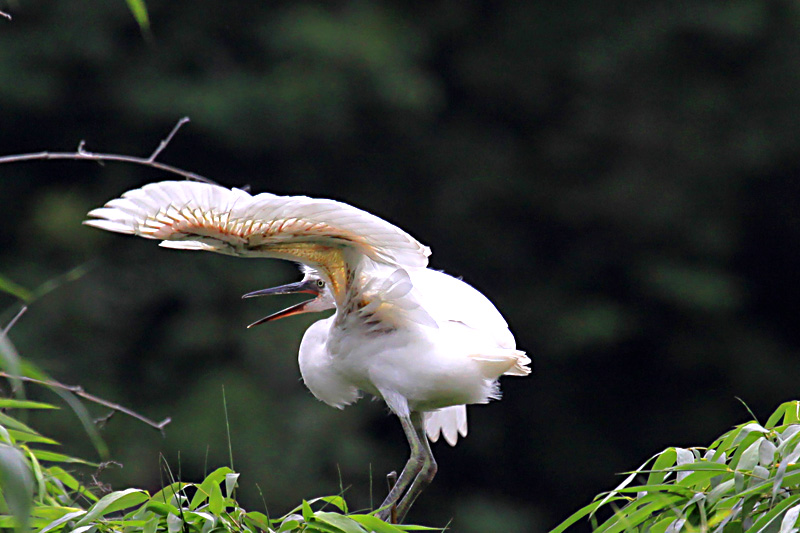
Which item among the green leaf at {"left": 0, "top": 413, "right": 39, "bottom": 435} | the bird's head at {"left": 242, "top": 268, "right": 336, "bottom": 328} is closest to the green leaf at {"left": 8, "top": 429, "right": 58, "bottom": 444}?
the green leaf at {"left": 0, "top": 413, "right": 39, "bottom": 435}

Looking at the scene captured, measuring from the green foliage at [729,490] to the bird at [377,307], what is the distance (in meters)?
0.49

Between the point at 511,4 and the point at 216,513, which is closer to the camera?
the point at 216,513

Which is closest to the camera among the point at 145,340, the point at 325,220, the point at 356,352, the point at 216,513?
the point at 216,513

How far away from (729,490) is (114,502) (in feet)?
2.32

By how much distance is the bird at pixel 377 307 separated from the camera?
164 cm

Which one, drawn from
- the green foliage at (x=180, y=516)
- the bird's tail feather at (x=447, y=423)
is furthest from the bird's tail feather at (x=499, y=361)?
the green foliage at (x=180, y=516)

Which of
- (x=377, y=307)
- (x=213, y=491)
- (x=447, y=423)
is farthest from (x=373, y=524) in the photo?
(x=447, y=423)

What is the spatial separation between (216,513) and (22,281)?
5046mm

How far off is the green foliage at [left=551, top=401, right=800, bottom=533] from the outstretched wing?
1.78 feet

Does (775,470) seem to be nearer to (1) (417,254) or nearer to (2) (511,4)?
(1) (417,254)

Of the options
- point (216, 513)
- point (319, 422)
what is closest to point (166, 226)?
point (216, 513)

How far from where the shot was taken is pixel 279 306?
19.9 feet

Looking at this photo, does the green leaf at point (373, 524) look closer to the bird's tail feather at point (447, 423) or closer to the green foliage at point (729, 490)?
the green foliage at point (729, 490)

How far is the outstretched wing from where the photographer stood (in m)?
1.57
